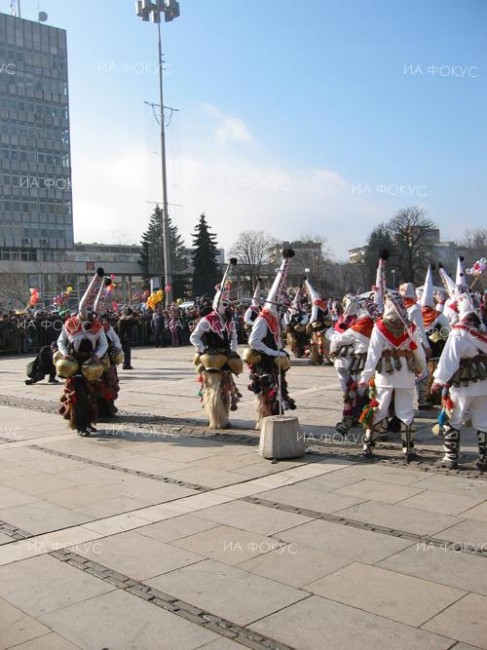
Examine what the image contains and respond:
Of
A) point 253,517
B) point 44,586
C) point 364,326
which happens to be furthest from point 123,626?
point 364,326

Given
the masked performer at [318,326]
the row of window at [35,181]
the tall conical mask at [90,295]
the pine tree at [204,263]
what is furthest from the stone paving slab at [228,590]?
the row of window at [35,181]

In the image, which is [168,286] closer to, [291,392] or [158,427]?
[291,392]

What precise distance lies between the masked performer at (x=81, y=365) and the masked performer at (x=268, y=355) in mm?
2345

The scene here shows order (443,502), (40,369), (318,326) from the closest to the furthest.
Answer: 1. (443,502)
2. (40,369)
3. (318,326)

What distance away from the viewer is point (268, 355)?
32.0 ft

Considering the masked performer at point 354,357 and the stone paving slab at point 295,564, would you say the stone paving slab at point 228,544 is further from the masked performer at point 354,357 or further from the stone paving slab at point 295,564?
the masked performer at point 354,357

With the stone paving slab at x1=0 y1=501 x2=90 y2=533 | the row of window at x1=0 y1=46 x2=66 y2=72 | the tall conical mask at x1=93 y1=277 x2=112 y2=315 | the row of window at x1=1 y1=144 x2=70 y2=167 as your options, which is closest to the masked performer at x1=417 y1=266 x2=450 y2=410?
the tall conical mask at x1=93 y1=277 x2=112 y2=315

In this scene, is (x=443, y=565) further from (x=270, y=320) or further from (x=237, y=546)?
(x=270, y=320)

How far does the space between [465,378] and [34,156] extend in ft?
307

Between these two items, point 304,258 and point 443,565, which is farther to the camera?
point 304,258

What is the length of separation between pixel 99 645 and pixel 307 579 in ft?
4.86

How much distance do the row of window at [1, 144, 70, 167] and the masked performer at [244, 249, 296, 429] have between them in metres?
89.1

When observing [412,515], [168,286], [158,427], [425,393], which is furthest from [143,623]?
[168,286]

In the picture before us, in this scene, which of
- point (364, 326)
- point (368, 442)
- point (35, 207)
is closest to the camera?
point (368, 442)
